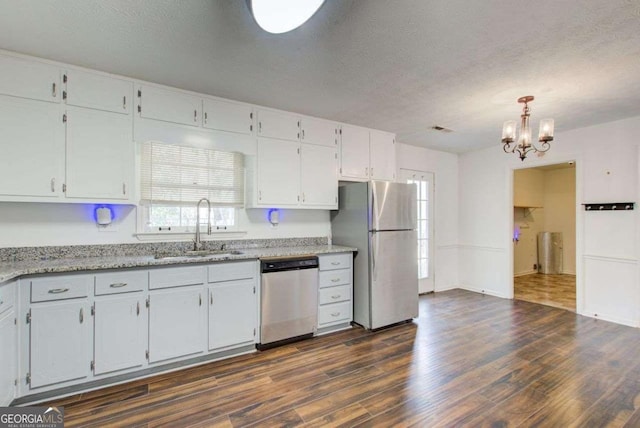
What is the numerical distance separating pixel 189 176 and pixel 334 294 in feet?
6.62

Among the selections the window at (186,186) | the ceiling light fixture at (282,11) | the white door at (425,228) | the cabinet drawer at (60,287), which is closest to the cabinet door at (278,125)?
the window at (186,186)

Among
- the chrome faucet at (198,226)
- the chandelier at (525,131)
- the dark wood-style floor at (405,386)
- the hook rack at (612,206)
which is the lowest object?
the dark wood-style floor at (405,386)

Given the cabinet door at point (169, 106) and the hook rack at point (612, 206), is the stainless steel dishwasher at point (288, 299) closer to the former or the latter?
the cabinet door at point (169, 106)

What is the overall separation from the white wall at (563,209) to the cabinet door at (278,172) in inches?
261

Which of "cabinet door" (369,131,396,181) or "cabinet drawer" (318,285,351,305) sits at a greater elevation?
"cabinet door" (369,131,396,181)

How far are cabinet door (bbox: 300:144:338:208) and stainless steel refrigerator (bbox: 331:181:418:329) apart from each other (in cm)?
19

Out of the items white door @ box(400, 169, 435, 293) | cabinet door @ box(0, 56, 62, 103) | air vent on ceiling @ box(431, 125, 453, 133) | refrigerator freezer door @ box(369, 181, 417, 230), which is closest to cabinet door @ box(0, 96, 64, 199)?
cabinet door @ box(0, 56, 62, 103)

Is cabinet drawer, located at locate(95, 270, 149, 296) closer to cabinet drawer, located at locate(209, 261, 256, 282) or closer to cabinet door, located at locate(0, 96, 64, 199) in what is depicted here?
cabinet drawer, located at locate(209, 261, 256, 282)

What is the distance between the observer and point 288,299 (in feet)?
10.2

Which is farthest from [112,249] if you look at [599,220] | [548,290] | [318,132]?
[548,290]

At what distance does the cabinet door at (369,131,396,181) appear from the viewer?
4.15m

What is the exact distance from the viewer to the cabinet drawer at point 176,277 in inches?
97.7

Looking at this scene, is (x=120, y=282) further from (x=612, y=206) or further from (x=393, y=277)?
(x=612, y=206)

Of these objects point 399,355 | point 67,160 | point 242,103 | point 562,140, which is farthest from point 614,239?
point 67,160
